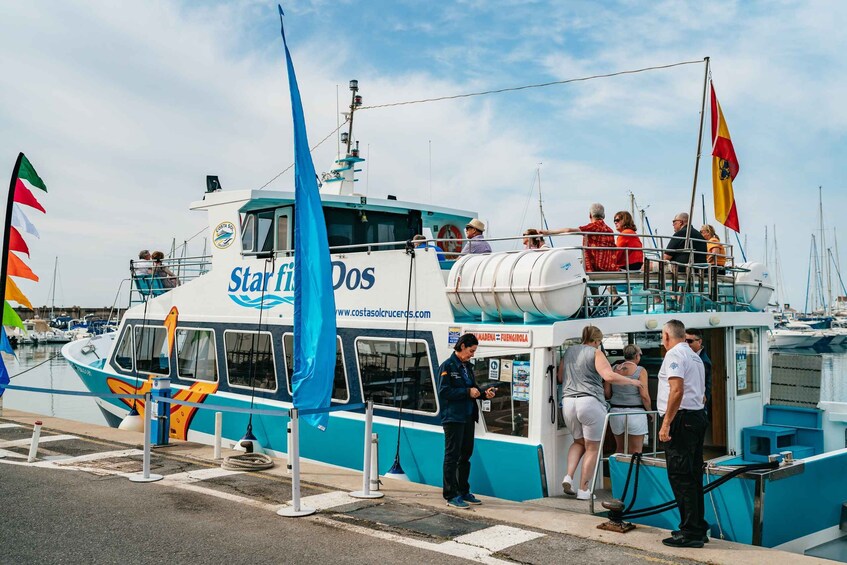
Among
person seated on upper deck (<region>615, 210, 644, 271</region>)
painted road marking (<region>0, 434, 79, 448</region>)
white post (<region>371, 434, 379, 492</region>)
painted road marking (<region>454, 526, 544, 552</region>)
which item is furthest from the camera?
painted road marking (<region>0, 434, 79, 448</region>)

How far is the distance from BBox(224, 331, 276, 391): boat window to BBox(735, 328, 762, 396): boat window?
20.5 ft

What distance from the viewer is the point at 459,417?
7188 millimetres

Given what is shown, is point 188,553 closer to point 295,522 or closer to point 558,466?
point 295,522

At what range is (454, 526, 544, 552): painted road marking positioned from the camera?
19.4ft

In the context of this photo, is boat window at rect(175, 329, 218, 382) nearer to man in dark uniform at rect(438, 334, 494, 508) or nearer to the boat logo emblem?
the boat logo emblem

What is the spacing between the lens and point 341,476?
861cm

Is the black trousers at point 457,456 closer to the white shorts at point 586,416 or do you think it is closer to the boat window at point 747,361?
the white shorts at point 586,416

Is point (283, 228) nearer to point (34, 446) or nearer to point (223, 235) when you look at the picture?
point (223, 235)

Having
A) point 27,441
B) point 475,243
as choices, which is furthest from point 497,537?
point 27,441

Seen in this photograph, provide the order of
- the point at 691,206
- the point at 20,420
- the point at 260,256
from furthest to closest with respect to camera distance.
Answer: the point at 20,420, the point at 260,256, the point at 691,206

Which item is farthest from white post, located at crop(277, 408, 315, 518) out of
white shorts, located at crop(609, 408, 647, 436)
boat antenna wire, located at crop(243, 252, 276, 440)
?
boat antenna wire, located at crop(243, 252, 276, 440)

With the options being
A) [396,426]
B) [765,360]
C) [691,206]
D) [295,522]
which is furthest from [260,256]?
[765,360]

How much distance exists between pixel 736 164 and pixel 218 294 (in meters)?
7.66

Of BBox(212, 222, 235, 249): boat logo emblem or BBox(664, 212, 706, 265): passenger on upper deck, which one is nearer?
BBox(664, 212, 706, 265): passenger on upper deck
